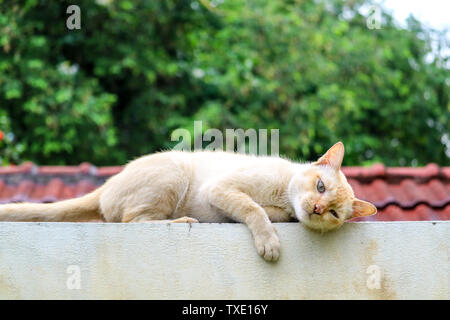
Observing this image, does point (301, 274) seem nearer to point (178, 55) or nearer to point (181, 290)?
point (181, 290)

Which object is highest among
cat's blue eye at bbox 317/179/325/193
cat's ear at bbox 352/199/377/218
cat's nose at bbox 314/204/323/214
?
cat's blue eye at bbox 317/179/325/193

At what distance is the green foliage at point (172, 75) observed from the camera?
7980mm

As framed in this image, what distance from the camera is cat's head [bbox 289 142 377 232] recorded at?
2717 millimetres

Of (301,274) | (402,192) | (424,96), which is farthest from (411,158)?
(301,274)

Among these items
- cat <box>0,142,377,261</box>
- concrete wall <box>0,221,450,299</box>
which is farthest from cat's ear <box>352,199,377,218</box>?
concrete wall <box>0,221,450,299</box>

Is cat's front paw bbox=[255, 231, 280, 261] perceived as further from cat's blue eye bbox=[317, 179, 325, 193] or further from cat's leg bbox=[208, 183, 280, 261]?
cat's blue eye bbox=[317, 179, 325, 193]

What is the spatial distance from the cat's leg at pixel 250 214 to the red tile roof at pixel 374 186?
1580mm

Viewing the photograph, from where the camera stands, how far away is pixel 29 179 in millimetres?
5113

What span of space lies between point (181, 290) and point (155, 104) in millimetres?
6714

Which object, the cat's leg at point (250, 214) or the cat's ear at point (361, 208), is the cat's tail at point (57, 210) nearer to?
the cat's leg at point (250, 214)

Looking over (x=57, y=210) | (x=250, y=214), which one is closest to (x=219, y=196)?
(x=250, y=214)

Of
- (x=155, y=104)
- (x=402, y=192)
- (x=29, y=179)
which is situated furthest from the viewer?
(x=155, y=104)

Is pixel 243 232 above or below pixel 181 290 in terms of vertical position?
above

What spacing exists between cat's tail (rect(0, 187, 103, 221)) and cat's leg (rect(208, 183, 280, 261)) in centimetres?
63
